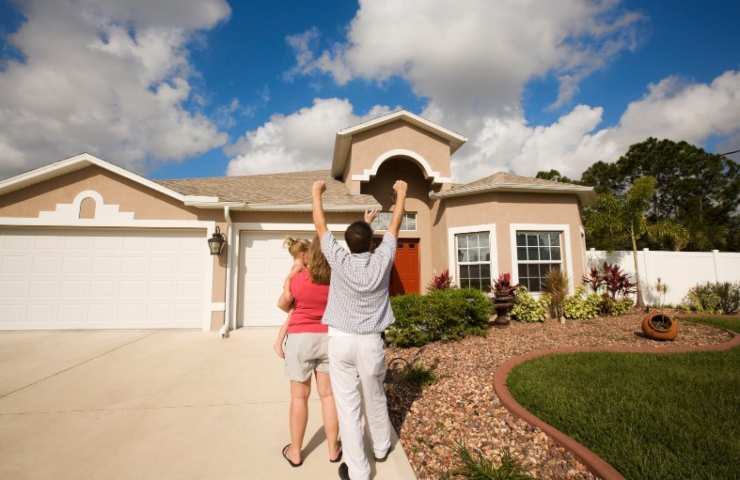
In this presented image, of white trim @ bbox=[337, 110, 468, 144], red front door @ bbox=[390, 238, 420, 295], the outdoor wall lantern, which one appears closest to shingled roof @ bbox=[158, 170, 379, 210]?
the outdoor wall lantern

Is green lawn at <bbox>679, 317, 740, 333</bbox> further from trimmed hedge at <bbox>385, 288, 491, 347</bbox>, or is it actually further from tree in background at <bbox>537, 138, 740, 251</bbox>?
tree in background at <bbox>537, 138, 740, 251</bbox>

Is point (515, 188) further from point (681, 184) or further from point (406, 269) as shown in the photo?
point (681, 184)

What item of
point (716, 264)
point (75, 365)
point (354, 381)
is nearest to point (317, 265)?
point (354, 381)

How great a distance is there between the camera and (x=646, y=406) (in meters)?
3.32

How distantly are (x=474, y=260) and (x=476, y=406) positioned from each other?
624 cm

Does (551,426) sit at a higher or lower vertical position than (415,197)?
lower

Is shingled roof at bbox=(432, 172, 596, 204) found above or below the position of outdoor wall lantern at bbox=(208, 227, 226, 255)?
above

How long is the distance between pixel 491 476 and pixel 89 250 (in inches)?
370

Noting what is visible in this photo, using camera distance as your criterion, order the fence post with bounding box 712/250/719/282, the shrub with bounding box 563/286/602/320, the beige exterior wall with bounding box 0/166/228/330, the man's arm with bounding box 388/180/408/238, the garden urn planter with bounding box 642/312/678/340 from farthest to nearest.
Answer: the fence post with bounding box 712/250/719/282 < the shrub with bounding box 563/286/602/320 < the beige exterior wall with bounding box 0/166/228/330 < the garden urn planter with bounding box 642/312/678/340 < the man's arm with bounding box 388/180/408/238

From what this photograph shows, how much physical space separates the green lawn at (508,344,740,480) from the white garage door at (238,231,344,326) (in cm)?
587

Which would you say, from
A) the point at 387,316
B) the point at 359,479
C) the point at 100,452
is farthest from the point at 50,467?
the point at 387,316

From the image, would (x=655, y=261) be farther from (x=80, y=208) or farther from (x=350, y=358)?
(x=80, y=208)

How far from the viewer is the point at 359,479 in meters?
2.31

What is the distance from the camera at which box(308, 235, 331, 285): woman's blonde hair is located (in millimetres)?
2658
